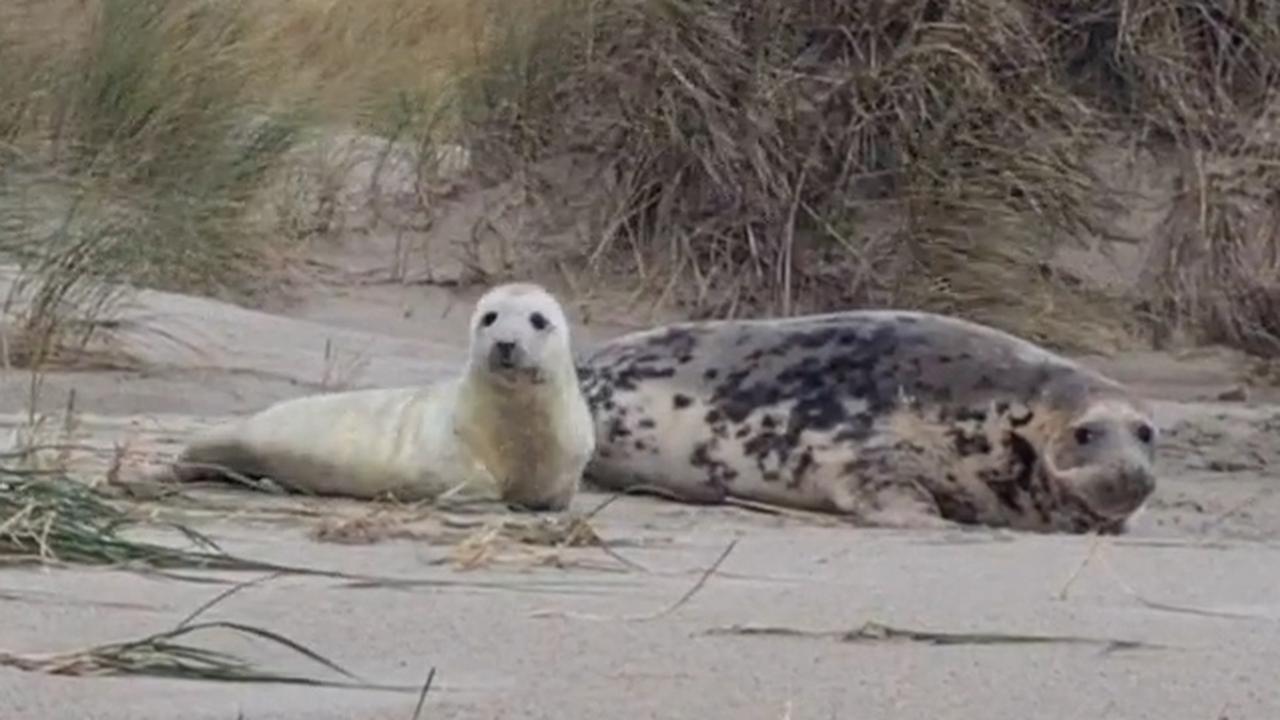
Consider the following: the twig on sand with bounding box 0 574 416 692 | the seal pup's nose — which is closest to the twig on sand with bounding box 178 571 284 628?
the twig on sand with bounding box 0 574 416 692

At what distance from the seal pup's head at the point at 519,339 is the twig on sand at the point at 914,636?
85.4 inches

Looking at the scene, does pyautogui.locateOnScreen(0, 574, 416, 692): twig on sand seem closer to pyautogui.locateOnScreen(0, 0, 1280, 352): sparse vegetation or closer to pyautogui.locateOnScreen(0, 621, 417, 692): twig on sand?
pyautogui.locateOnScreen(0, 621, 417, 692): twig on sand

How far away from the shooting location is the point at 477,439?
588cm

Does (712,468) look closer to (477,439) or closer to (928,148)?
(477,439)

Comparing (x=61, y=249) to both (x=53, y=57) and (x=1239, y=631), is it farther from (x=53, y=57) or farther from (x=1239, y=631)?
(x=1239, y=631)

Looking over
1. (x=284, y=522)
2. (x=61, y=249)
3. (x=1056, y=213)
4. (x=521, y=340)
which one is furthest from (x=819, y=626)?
(x=1056, y=213)

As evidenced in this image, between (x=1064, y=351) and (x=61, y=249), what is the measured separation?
357 cm

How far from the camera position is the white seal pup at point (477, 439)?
19.1ft

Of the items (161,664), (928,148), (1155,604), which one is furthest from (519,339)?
(928,148)

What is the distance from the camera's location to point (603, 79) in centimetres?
1145

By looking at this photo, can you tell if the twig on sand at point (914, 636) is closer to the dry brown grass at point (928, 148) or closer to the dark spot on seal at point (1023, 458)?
the dark spot on seal at point (1023, 458)

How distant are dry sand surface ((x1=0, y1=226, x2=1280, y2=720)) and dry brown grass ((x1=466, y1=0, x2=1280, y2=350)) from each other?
460cm

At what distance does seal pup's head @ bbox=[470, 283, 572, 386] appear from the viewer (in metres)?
5.78

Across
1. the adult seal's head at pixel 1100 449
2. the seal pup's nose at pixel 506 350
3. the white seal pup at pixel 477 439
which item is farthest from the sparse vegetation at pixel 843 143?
the seal pup's nose at pixel 506 350
